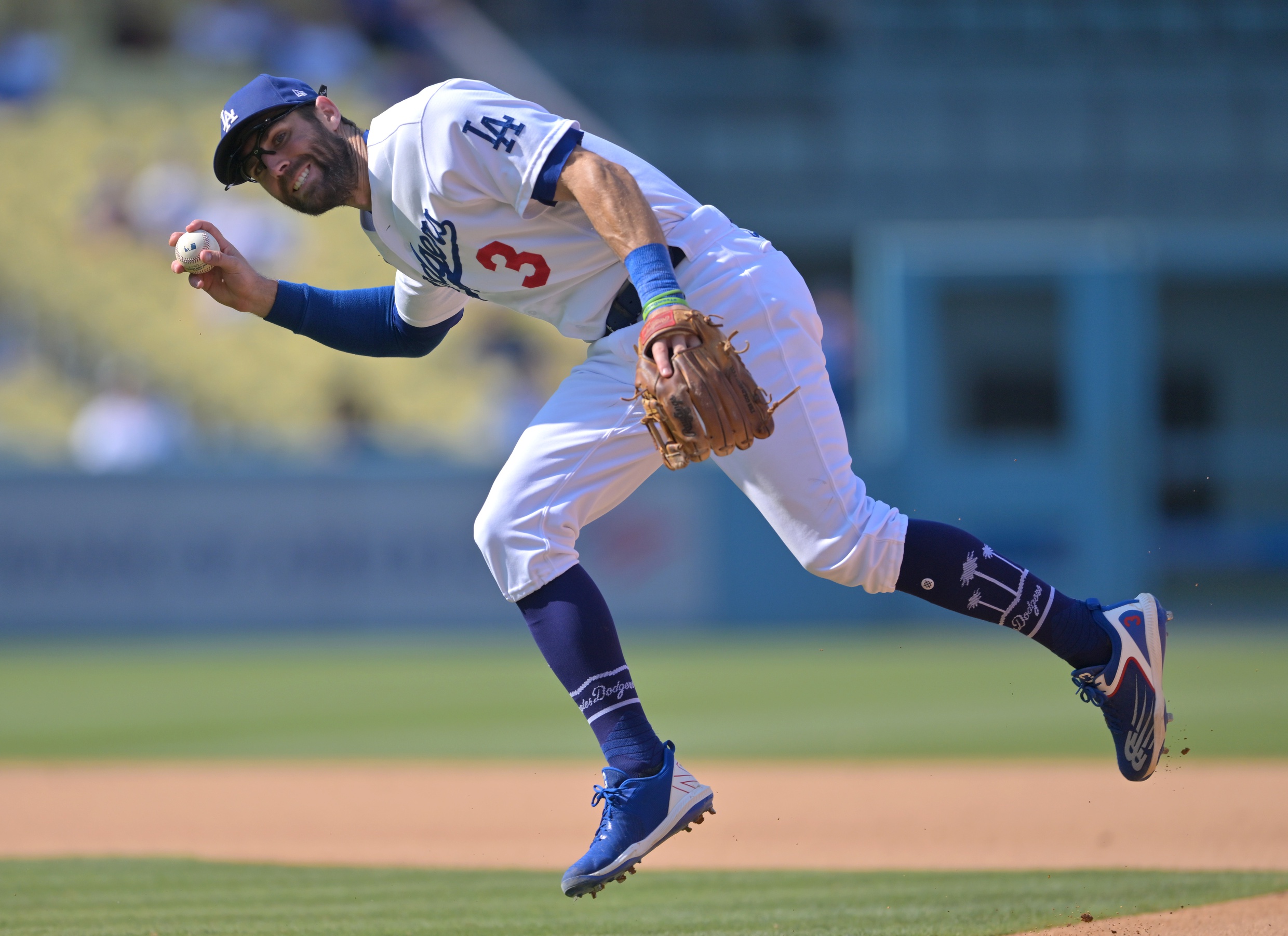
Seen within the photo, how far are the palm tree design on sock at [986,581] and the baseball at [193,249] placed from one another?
1736 mm

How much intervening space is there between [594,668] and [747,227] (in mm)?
10661

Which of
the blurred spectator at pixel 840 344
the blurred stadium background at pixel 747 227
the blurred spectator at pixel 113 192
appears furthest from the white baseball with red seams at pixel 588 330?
the blurred spectator at pixel 113 192

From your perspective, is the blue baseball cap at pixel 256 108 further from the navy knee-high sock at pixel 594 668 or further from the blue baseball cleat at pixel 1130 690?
the blue baseball cleat at pixel 1130 690

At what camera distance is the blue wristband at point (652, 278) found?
9.55 feet

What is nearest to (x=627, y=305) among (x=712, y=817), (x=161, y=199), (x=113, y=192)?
(x=712, y=817)

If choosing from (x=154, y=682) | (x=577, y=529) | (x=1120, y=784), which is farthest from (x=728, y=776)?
(x=154, y=682)

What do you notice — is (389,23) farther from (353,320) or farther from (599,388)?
(599,388)

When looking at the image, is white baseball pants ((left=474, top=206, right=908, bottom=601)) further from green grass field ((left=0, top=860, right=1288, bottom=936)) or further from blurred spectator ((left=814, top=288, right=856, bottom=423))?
blurred spectator ((left=814, top=288, right=856, bottom=423))

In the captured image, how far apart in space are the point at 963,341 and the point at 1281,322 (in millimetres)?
3221

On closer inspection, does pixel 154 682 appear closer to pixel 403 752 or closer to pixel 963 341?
pixel 403 752

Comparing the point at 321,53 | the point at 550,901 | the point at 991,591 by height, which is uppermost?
the point at 321,53

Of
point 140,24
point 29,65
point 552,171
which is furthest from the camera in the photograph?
point 140,24


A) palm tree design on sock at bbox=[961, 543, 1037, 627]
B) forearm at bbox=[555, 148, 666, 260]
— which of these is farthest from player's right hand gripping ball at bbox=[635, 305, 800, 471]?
palm tree design on sock at bbox=[961, 543, 1037, 627]

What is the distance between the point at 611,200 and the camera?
296 centimetres
